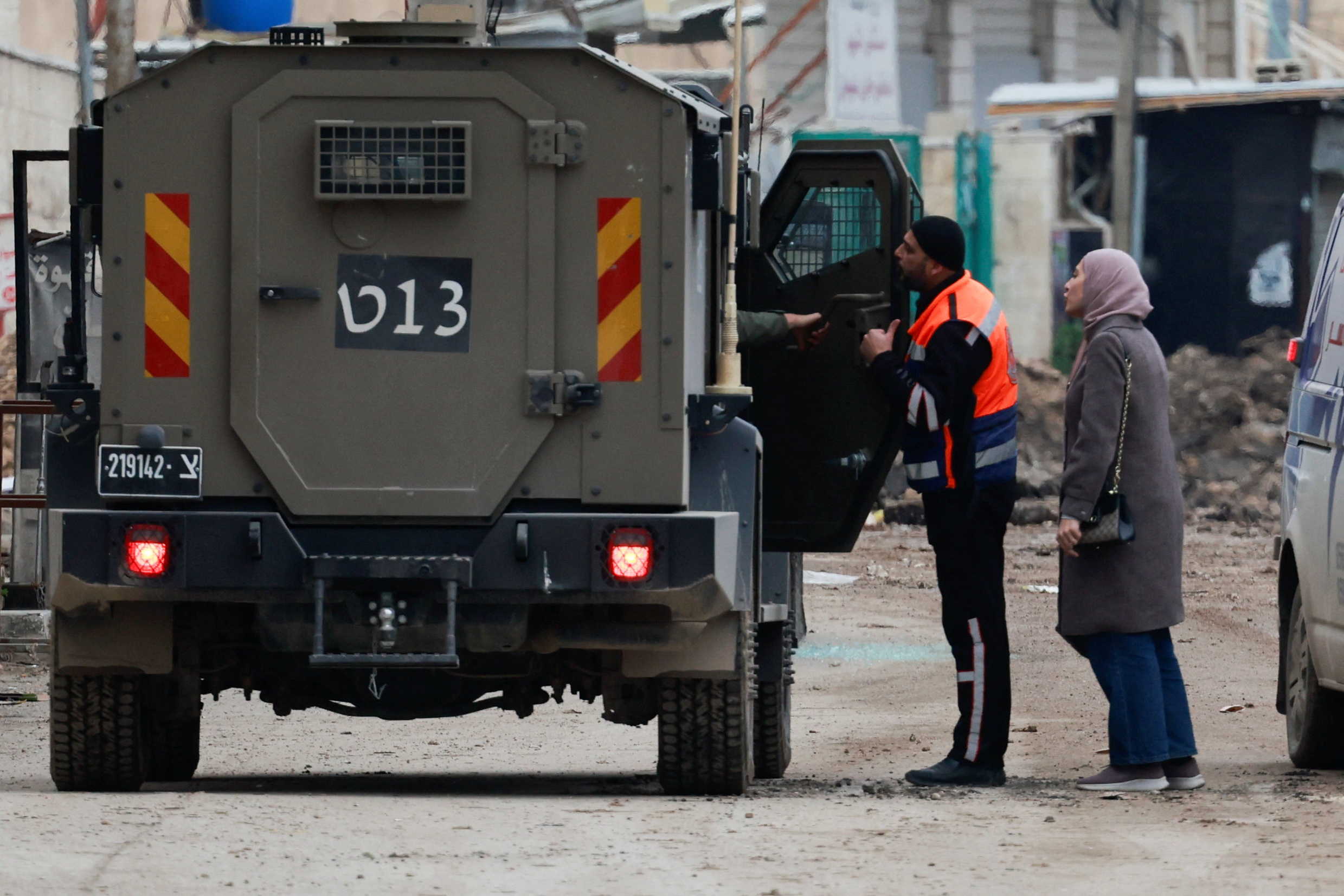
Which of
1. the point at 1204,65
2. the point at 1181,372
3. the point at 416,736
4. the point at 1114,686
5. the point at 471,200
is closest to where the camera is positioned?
the point at 471,200

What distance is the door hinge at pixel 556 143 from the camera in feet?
20.9

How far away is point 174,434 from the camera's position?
21.0ft

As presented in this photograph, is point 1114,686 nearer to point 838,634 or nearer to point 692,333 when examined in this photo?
point 692,333

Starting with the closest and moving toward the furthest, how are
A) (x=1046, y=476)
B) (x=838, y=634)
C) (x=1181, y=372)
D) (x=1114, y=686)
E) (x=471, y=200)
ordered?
1. (x=471, y=200)
2. (x=1114, y=686)
3. (x=838, y=634)
4. (x=1046, y=476)
5. (x=1181, y=372)

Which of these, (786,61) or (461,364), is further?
(786,61)

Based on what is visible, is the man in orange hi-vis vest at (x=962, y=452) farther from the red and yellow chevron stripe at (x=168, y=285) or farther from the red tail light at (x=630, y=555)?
the red and yellow chevron stripe at (x=168, y=285)

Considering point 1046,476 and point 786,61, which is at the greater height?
point 786,61

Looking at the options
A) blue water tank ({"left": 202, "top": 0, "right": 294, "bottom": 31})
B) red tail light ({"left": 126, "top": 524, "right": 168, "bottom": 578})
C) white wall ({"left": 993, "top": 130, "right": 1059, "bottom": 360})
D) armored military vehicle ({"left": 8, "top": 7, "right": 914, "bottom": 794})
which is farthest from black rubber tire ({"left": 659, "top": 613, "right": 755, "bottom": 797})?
white wall ({"left": 993, "top": 130, "right": 1059, "bottom": 360})

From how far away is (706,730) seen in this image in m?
6.88

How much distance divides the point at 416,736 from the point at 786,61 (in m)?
24.7

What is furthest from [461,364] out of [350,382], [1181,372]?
[1181,372]

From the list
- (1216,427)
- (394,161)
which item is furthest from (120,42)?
(1216,427)

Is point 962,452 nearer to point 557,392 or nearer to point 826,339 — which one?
point 826,339

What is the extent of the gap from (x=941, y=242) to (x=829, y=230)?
51cm
